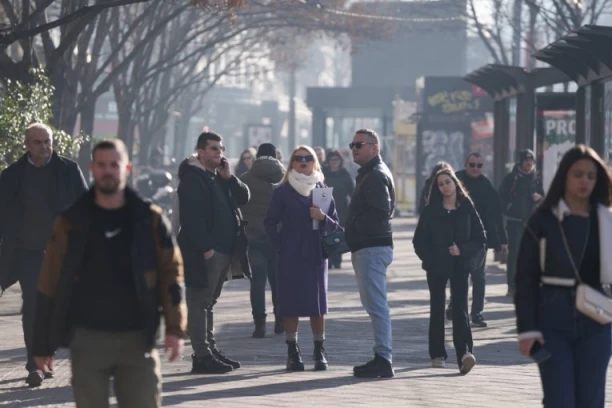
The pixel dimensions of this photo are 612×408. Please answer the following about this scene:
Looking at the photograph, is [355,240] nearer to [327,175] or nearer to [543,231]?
[543,231]

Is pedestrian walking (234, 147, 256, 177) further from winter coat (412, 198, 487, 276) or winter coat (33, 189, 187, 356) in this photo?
winter coat (33, 189, 187, 356)

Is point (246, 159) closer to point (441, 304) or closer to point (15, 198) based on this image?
point (441, 304)

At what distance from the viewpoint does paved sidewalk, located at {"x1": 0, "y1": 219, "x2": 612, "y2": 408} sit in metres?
9.78

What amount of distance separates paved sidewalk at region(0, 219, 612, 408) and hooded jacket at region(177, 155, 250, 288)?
0.77m

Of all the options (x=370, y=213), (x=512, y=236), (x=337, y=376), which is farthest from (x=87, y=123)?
(x=337, y=376)

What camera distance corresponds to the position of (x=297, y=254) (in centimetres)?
1129

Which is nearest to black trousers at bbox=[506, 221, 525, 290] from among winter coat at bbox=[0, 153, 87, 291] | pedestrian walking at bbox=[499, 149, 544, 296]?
pedestrian walking at bbox=[499, 149, 544, 296]

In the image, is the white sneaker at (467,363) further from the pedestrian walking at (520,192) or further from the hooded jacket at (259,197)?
the pedestrian walking at (520,192)

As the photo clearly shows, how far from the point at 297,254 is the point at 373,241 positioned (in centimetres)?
59

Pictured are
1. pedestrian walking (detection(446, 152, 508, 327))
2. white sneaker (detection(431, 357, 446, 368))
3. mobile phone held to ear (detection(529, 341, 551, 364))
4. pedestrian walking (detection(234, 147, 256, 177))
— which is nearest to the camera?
A: mobile phone held to ear (detection(529, 341, 551, 364))

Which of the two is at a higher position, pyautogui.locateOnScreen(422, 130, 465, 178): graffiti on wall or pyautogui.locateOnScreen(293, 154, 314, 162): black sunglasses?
pyautogui.locateOnScreen(422, 130, 465, 178): graffiti on wall

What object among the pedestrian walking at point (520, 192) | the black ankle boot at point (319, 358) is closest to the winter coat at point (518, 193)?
the pedestrian walking at point (520, 192)

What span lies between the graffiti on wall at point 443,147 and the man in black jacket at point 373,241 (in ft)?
95.1

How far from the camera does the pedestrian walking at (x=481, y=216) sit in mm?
14727
